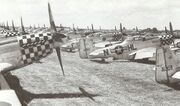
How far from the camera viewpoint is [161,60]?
12922 millimetres

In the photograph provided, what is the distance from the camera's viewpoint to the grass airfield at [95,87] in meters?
11.1

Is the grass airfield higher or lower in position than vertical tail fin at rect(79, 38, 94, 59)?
lower

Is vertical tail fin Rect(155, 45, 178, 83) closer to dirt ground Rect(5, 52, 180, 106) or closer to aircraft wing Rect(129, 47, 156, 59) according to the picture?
dirt ground Rect(5, 52, 180, 106)

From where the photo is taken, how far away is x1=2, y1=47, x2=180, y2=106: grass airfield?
36.3ft

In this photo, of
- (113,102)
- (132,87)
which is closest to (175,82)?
(132,87)

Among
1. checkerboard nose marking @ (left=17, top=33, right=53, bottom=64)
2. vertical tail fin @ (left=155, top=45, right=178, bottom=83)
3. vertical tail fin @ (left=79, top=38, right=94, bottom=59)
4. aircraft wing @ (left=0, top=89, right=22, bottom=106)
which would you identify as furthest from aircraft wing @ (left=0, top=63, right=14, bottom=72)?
vertical tail fin @ (left=79, top=38, right=94, bottom=59)

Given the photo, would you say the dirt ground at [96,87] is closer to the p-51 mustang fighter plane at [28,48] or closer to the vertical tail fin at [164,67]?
the vertical tail fin at [164,67]

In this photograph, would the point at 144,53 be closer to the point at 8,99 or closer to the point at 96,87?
the point at 96,87

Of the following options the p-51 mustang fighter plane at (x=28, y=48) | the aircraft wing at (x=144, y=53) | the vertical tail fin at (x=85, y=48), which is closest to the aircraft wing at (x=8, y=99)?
the p-51 mustang fighter plane at (x=28, y=48)

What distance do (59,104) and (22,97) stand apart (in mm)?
2013

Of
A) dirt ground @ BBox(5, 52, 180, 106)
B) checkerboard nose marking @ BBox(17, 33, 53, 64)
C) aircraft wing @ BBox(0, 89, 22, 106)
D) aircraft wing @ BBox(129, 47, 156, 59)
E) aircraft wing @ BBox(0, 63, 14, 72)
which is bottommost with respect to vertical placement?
dirt ground @ BBox(5, 52, 180, 106)

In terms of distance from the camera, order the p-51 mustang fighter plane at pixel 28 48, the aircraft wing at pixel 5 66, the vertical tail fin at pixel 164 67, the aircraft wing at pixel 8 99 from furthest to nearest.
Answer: the vertical tail fin at pixel 164 67 → the p-51 mustang fighter plane at pixel 28 48 → the aircraft wing at pixel 5 66 → the aircraft wing at pixel 8 99

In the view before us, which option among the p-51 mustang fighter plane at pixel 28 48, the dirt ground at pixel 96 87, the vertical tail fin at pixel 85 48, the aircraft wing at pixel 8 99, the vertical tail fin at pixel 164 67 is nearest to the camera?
the aircraft wing at pixel 8 99

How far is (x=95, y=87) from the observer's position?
13.5 meters
